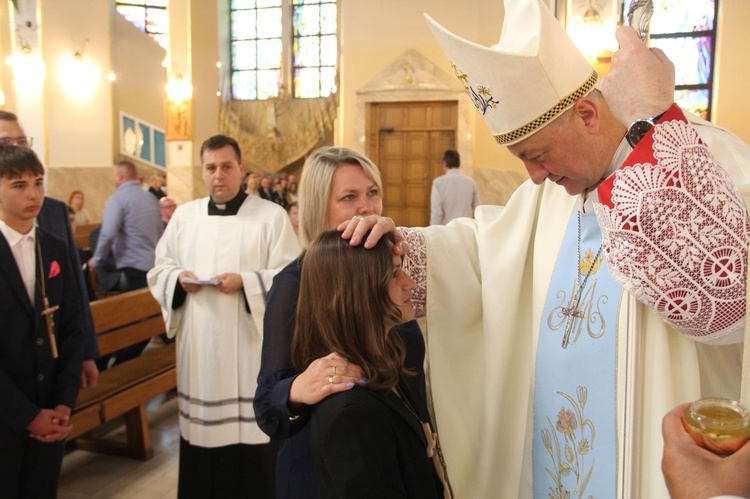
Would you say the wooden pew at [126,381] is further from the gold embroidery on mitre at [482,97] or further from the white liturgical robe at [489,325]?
the gold embroidery on mitre at [482,97]

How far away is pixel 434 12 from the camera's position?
1234 cm

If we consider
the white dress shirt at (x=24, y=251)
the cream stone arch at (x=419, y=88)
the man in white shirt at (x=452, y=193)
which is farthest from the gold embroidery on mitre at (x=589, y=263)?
the cream stone arch at (x=419, y=88)

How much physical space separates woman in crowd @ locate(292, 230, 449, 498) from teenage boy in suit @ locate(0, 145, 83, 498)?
1.55 meters

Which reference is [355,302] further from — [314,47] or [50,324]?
[314,47]

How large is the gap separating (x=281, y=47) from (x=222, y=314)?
16376 millimetres

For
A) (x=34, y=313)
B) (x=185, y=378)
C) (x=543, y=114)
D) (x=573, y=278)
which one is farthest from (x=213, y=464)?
(x=543, y=114)

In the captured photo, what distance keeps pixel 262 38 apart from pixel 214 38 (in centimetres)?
437

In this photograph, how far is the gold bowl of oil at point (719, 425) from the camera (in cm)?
71

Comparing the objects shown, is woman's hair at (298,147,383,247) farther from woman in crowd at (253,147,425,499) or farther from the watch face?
the watch face

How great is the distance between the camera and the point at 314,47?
18156 mm

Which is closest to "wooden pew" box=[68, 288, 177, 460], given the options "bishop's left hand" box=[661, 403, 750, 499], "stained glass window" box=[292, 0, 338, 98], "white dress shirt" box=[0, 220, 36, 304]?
"white dress shirt" box=[0, 220, 36, 304]

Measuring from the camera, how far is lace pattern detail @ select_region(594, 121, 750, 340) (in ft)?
3.27

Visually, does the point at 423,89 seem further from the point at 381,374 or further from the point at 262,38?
the point at 381,374

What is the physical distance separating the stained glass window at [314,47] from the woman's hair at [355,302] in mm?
17193
